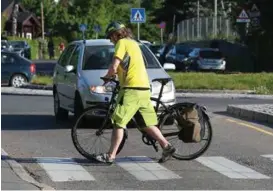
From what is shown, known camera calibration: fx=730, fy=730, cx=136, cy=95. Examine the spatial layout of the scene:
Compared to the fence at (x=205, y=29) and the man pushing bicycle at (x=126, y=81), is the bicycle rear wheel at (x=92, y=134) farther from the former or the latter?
the fence at (x=205, y=29)

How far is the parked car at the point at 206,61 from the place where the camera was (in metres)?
39.3

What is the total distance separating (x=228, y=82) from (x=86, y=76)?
12268 mm

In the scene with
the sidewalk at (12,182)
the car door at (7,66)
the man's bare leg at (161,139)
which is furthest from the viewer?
the car door at (7,66)

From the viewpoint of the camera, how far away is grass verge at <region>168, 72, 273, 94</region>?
2428 cm

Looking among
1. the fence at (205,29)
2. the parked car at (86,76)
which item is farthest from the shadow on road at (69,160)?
the fence at (205,29)

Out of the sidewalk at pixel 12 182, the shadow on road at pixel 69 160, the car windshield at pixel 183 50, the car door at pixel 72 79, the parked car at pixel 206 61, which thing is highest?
the car door at pixel 72 79

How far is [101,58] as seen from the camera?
46.8ft

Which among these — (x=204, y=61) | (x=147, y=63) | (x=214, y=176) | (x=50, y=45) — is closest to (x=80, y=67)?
(x=147, y=63)

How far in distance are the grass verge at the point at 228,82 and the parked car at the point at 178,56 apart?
13.9 m

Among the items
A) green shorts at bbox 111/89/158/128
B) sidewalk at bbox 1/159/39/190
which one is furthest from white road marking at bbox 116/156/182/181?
sidewalk at bbox 1/159/39/190

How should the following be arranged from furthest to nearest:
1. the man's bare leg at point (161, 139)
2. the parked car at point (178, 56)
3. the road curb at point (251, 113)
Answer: the parked car at point (178, 56)
the road curb at point (251, 113)
the man's bare leg at point (161, 139)

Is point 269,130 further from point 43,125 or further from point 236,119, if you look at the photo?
point 43,125

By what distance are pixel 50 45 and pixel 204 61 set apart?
1483 inches

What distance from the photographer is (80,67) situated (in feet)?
46.0
